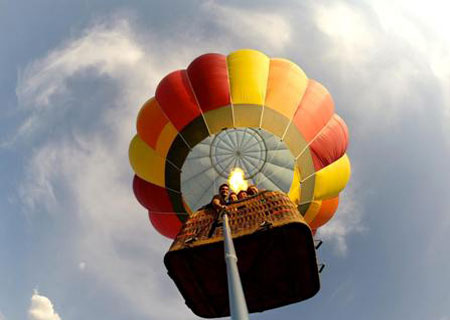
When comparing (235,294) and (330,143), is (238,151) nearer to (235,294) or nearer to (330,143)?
(330,143)

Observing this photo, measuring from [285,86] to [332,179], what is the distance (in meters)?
2.83

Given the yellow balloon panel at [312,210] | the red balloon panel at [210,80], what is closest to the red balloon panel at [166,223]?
the red balloon panel at [210,80]

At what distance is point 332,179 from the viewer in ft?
37.0

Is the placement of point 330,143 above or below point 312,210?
above

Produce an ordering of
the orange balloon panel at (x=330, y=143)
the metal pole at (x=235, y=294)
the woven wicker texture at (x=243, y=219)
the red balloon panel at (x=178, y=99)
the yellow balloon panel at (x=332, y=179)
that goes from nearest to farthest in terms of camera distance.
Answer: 1. the metal pole at (x=235, y=294)
2. the woven wicker texture at (x=243, y=219)
3. the red balloon panel at (x=178, y=99)
4. the orange balloon panel at (x=330, y=143)
5. the yellow balloon panel at (x=332, y=179)

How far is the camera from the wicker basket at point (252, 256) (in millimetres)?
5875

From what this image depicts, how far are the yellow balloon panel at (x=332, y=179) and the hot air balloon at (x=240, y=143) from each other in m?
0.03

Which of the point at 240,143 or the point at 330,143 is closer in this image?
the point at 240,143

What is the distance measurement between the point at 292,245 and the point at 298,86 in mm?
5835

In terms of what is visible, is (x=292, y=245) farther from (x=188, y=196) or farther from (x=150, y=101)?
(x=150, y=101)

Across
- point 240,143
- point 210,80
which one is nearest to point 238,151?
point 240,143

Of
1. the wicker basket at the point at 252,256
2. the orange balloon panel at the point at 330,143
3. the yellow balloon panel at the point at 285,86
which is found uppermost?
the yellow balloon panel at the point at 285,86

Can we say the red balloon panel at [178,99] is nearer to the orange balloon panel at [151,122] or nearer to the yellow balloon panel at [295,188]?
the orange balloon panel at [151,122]

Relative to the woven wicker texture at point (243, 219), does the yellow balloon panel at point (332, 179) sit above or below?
above
